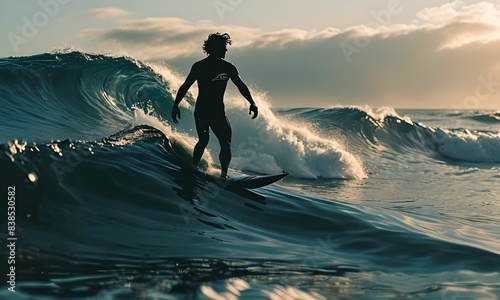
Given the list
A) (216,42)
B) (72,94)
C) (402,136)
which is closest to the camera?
(216,42)

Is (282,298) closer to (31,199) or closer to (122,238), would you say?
(122,238)

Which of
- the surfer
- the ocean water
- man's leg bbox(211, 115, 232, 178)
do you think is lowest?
the ocean water

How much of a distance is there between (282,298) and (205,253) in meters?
1.33

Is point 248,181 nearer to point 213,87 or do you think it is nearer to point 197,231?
point 213,87

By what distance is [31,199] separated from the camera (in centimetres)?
568

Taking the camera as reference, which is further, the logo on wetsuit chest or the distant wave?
the distant wave

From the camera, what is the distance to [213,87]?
7785mm

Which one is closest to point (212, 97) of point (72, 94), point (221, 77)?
point (221, 77)

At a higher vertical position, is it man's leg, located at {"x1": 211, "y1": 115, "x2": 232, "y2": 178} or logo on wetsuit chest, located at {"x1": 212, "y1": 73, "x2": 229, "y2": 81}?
logo on wetsuit chest, located at {"x1": 212, "y1": 73, "x2": 229, "y2": 81}

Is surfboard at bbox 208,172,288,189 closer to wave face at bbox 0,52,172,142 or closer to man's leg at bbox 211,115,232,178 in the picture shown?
man's leg at bbox 211,115,232,178

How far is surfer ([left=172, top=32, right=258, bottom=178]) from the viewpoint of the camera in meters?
7.68

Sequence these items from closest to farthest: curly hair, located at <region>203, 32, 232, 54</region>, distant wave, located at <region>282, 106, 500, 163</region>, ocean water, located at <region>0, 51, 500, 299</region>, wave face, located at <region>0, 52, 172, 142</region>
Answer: ocean water, located at <region>0, 51, 500, 299</region>, curly hair, located at <region>203, 32, 232, 54</region>, wave face, located at <region>0, 52, 172, 142</region>, distant wave, located at <region>282, 106, 500, 163</region>

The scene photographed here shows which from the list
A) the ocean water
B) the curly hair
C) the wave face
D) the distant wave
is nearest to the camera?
the ocean water

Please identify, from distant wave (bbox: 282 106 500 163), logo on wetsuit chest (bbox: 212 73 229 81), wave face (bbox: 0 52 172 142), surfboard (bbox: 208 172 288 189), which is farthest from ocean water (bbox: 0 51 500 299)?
distant wave (bbox: 282 106 500 163)
